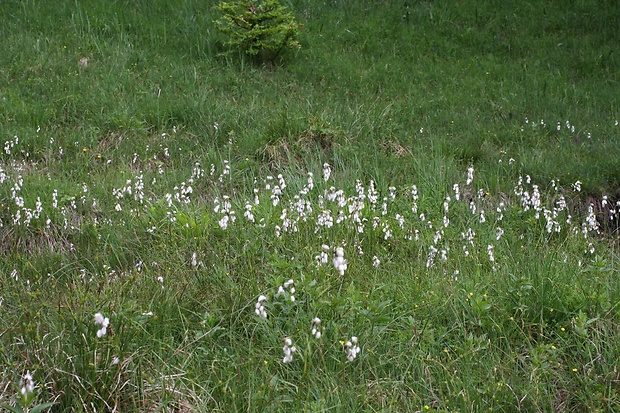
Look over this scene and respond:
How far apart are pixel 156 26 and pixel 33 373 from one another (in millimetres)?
8873

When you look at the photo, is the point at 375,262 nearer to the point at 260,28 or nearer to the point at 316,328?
the point at 316,328

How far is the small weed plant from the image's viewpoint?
399 inches

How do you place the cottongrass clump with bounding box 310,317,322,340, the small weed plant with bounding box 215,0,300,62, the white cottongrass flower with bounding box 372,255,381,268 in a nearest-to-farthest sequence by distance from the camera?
the cottongrass clump with bounding box 310,317,322,340
the white cottongrass flower with bounding box 372,255,381,268
the small weed plant with bounding box 215,0,300,62

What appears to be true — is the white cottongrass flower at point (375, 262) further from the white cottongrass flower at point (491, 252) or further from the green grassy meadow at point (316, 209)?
the white cottongrass flower at point (491, 252)

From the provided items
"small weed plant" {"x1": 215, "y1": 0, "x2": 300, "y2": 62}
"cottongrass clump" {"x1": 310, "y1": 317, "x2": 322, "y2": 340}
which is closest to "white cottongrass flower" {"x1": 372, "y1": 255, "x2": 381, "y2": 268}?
"cottongrass clump" {"x1": 310, "y1": 317, "x2": 322, "y2": 340}

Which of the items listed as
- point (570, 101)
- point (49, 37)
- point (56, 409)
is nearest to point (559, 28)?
point (570, 101)

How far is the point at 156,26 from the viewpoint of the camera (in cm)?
1100

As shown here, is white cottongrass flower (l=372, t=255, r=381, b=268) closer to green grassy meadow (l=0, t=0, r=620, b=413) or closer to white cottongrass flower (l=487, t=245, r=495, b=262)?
green grassy meadow (l=0, t=0, r=620, b=413)

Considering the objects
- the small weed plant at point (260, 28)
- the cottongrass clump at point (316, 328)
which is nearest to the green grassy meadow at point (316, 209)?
the cottongrass clump at point (316, 328)

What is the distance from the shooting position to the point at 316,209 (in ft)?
19.0

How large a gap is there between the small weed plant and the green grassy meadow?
28 cm

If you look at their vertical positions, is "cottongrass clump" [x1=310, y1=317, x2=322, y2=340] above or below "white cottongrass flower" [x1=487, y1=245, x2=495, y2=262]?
above

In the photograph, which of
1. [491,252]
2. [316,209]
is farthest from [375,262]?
[316,209]

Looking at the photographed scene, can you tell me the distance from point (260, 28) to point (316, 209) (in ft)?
17.4
